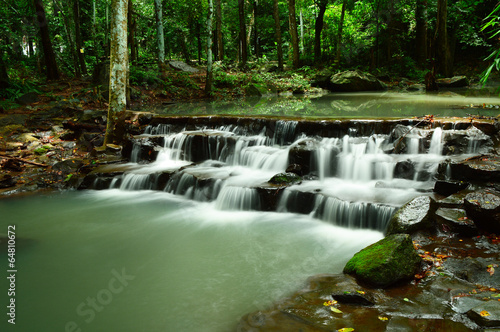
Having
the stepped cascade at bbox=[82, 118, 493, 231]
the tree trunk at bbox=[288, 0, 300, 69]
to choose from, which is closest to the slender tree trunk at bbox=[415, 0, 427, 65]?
the tree trunk at bbox=[288, 0, 300, 69]

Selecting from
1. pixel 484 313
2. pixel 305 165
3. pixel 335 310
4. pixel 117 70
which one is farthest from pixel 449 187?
pixel 117 70

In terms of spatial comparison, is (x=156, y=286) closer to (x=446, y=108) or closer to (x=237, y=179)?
(x=237, y=179)

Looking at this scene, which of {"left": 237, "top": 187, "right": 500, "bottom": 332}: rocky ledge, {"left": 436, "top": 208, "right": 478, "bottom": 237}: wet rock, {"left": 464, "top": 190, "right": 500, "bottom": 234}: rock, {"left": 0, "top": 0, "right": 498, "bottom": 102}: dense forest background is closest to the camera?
{"left": 237, "top": 187, "right": 500, "bottom": 332}: rocky ledge

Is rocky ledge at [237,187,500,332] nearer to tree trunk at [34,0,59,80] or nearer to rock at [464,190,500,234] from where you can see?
rock at [464,190,500,234]

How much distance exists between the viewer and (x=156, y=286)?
4.75 meters

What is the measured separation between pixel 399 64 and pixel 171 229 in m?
25.8

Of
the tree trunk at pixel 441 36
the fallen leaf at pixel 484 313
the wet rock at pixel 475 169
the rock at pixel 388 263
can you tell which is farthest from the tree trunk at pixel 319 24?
the fallen leaf at pixel 484 313

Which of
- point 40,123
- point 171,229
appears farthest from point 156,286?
point 40,123

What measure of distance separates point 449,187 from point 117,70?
9.11 meters

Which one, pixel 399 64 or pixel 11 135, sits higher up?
pixel 399 64

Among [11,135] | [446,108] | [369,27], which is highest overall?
[369,27]

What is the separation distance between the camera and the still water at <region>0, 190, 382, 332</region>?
416 cm

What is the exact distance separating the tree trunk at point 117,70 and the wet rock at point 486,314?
10003 mm

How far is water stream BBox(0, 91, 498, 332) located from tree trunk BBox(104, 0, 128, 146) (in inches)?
39.1
